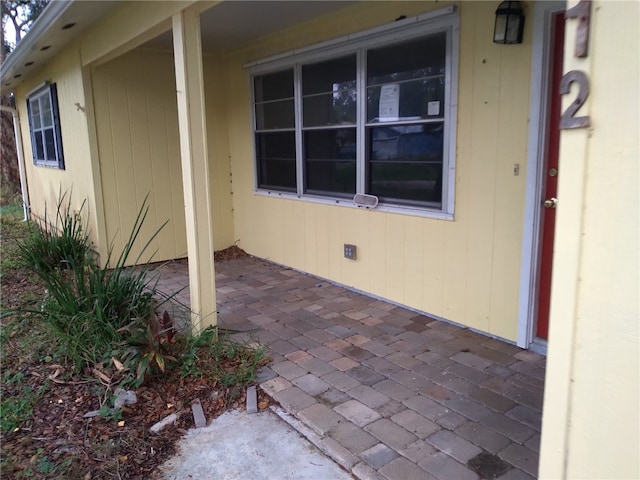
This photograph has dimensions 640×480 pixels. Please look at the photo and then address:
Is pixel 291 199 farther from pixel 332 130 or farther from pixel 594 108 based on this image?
pixel 594 108

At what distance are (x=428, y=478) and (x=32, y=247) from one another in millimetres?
4509

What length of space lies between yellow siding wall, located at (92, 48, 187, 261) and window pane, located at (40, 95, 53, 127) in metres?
1.89

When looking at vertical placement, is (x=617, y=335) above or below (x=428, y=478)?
above

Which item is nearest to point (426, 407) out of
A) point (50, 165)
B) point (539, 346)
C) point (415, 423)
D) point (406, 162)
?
point (415, 423)

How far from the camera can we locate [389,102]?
3844 millimetres

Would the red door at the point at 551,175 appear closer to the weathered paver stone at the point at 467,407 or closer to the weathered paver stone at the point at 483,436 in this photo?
the weathered paver stone at the point at 467,407

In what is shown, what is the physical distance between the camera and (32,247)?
4.85m

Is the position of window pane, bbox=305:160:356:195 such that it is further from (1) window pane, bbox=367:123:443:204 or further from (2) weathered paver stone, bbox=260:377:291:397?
(2) weathered paver stone, bbox=260:377:291:397

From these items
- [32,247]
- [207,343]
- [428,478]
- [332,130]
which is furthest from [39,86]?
[428,478]

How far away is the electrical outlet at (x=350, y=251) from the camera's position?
437 cm

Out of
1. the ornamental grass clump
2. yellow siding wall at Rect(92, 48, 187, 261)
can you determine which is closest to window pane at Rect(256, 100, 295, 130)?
yellow siding wall at Rect(92, 48, 187, 261)

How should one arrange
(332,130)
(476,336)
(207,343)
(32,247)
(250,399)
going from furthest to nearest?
(32,247) < (332,130) < (476,336) < (207,343) < (250,399)

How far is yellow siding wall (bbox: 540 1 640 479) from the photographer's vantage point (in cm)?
107

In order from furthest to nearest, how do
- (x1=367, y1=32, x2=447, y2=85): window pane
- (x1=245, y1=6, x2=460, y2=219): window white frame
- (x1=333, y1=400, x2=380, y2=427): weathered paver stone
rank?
(x1=367, y1=32, x2=447, y2=85): window pane
(x1=245, y1=6, x2=460, y2=219): window white frame
(x1=333, y1=400, x2=380, y2=427): weathered paver stone
